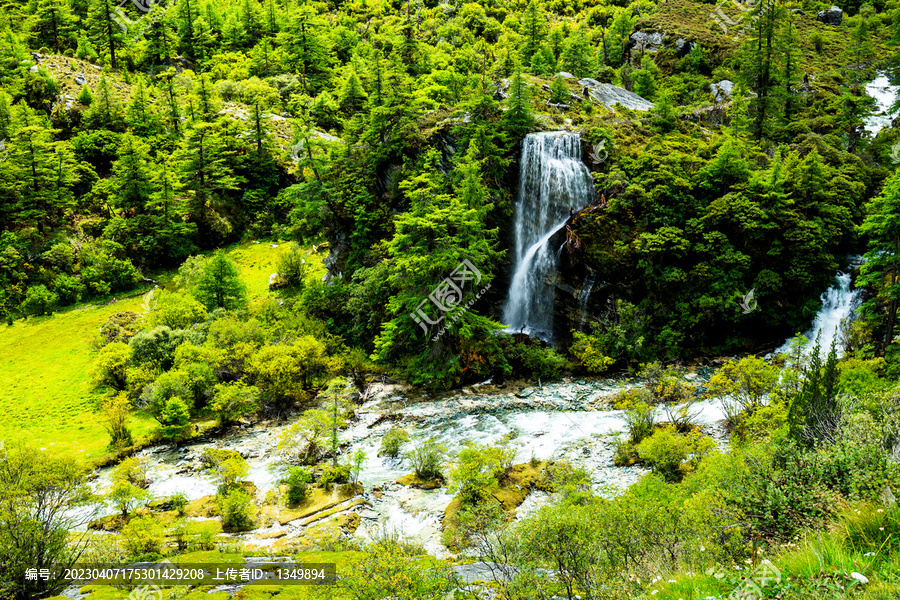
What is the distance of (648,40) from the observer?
60.8 m

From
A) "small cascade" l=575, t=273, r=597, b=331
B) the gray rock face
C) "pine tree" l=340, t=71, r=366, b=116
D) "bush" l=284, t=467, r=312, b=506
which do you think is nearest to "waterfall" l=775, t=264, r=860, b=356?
"small cascade" l=575, t=273, r=597, b=331

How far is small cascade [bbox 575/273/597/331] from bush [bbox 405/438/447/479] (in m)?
12.4

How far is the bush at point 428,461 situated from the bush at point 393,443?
160 cm

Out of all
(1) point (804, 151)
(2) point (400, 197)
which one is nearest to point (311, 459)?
(2) point (400, 197)

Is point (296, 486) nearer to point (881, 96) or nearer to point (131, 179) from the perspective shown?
point (131, 179)

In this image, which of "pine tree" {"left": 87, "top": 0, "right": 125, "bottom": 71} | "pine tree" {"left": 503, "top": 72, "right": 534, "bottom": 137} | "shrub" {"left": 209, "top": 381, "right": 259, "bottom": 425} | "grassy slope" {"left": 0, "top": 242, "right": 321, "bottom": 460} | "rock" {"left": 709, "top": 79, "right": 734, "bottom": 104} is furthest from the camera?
"pine tree" {"left": 87, "top": 0, "right": 125, "bottom": 71}

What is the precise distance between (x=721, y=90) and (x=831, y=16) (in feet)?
102

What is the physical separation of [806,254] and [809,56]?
4045cm

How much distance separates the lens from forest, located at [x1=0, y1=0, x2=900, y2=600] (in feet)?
28.9

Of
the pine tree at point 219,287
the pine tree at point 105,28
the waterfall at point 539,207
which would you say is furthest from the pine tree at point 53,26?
the waterfall at point 539,207

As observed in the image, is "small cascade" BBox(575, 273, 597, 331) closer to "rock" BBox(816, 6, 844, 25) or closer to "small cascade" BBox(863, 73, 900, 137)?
"small cascade" BBox(863, 73, 900, 137)

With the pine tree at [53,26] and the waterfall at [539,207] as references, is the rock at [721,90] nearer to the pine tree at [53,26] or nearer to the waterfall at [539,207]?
the waterfall at [539,207]

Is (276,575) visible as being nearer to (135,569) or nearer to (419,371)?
(135,569)

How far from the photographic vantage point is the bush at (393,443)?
66.9 feet
